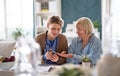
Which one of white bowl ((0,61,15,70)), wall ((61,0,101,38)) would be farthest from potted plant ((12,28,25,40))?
white bowl ((0,61,15,70))

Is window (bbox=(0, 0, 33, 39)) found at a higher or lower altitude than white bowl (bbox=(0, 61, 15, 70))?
higher

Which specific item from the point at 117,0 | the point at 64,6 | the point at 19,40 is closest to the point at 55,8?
the point at 64,6

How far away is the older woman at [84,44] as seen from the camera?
2.50 m

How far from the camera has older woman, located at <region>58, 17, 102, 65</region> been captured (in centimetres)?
250

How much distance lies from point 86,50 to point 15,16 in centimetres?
367

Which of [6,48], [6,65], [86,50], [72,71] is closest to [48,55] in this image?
[86,50]

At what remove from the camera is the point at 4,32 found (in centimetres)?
585

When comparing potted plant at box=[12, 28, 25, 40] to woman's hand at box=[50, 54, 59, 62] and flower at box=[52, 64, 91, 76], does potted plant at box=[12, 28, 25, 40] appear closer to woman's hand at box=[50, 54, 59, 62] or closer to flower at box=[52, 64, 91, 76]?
woman's hand at box=[50, 54, 59, 62]

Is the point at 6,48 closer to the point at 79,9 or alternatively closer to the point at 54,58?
the point at 54,58

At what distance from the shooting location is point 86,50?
2.57 meters

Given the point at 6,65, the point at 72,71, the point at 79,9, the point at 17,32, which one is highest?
the point at 79,9

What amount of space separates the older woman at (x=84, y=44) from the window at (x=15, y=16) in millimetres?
3273

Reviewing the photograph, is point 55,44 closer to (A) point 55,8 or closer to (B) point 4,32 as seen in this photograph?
(A) point 55,8

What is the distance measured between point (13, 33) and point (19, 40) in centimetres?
456
